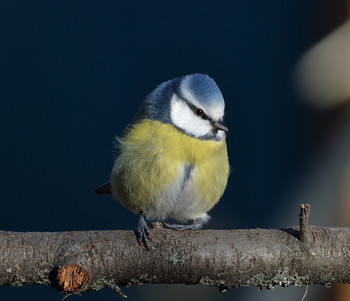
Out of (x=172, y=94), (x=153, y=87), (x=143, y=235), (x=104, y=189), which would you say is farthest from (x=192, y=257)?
(x=153, y=87)

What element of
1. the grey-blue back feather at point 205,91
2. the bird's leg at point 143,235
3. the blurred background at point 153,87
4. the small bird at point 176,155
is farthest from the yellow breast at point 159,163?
the blurred background at point 153,87

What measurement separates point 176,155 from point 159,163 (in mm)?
59

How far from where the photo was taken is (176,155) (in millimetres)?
1688

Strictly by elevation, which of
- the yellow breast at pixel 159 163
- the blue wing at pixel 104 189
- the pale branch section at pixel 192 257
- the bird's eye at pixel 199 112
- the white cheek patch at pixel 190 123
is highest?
the bird's eye at pixel 199 112

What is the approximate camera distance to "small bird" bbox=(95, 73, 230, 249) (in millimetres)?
1688

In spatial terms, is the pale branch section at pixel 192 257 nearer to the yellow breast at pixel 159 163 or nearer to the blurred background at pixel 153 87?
the yellow breast at pixel 159 163

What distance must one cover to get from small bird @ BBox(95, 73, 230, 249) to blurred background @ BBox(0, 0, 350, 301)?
0.91 meters

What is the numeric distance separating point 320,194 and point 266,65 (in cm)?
69

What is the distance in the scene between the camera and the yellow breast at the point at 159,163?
1.68 meters

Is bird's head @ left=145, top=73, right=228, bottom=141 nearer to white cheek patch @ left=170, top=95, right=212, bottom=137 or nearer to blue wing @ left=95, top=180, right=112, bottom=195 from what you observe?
white cheek patch @ left=170, top=95, right=212, bottom=137

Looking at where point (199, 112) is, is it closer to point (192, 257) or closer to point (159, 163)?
point (159, 163)

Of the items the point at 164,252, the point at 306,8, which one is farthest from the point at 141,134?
the point at 306,8

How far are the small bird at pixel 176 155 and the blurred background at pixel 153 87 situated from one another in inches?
35.9

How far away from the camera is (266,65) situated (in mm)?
2764
